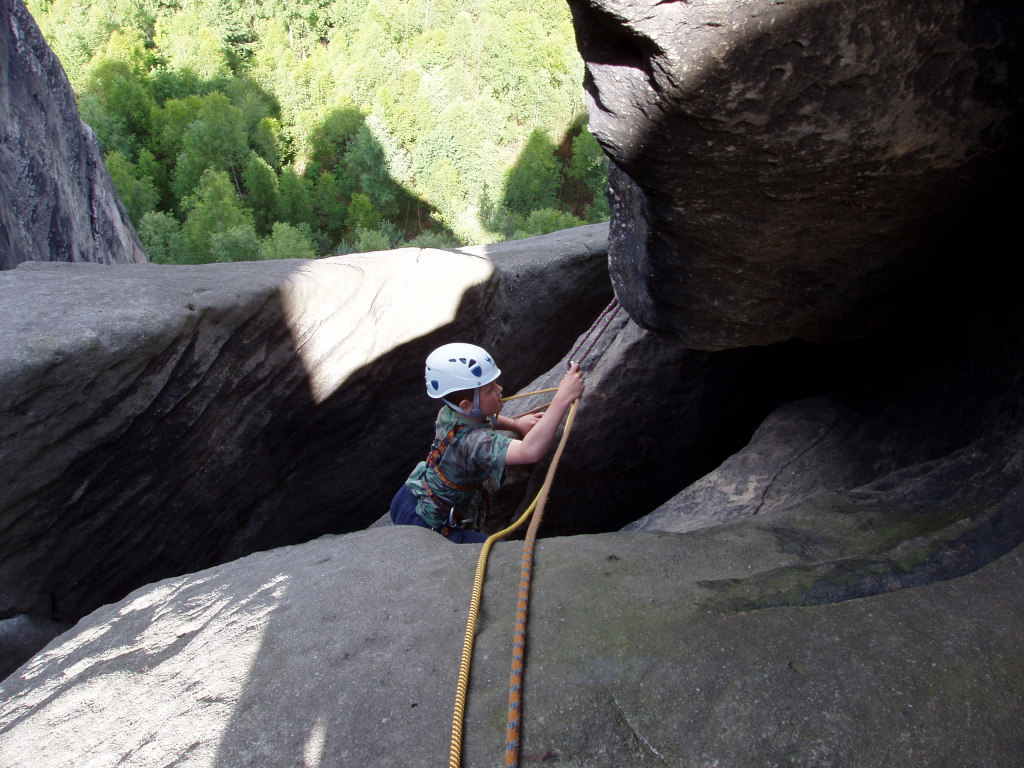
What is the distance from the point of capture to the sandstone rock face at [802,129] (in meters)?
1.29

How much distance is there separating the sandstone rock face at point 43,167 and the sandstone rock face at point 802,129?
10.6 feet

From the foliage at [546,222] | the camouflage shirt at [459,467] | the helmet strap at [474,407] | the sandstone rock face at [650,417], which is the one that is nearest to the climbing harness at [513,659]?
the camouflage shirt at [459,467]

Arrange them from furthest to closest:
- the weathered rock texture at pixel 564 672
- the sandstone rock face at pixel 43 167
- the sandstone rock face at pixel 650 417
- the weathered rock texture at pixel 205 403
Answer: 1. the sandstone rock face at pixel 43 167
2. the sandstone rock face at pixel 650 417
3. the weathered rock texture at pixel 205 403
4. the weathered rock texture at pixel 564 672

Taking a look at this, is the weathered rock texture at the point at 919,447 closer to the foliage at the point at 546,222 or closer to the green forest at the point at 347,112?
the foliage at the point at 546,222

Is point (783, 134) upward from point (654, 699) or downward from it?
upward

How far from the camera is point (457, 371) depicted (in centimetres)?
240

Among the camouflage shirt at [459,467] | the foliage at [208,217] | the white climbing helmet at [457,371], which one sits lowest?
the camouflage shirt at [459,467]

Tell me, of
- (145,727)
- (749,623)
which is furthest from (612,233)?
(145,727)

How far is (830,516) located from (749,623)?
0.61 meters

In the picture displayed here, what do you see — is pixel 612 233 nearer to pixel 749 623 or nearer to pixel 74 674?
pixel 749 623

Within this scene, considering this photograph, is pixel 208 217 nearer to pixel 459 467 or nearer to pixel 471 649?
pixel 459 467

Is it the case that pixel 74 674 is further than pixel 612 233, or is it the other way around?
pixel 612 233

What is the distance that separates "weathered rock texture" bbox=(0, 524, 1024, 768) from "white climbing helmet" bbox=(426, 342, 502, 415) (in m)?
0.74

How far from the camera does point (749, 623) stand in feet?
4.64
